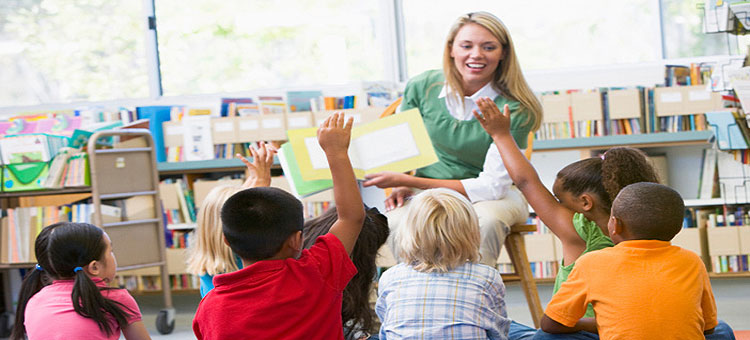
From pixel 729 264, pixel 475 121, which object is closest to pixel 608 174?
pixel 475 121

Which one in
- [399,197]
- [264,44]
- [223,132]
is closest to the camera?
[399,197]

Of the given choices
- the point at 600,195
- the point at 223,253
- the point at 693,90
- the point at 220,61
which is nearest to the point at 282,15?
the point at 220,61

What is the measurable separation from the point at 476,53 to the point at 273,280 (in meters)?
1.31

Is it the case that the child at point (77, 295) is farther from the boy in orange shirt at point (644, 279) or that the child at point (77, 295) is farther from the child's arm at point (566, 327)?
the boy in orange shirt at point (644, 279)

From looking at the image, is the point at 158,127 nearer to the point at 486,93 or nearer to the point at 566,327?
the point at 486,93

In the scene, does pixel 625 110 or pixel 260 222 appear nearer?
pixel 260 222

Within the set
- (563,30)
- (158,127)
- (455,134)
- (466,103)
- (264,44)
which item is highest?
(264,44)

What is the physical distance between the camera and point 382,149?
89.2 inches

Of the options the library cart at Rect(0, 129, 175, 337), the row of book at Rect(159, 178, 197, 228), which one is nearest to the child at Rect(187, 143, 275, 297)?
the library cart at Rect(0, 129, 175, 337)

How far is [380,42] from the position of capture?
5070 millimetres

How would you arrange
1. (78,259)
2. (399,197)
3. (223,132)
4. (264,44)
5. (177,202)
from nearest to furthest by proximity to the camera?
(78,259), (399,197), (223,132), (177,202), (264,44)

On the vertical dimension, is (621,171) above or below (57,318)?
above

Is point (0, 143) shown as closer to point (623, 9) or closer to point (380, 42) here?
point (380, 42)

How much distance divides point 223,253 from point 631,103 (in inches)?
96.5
